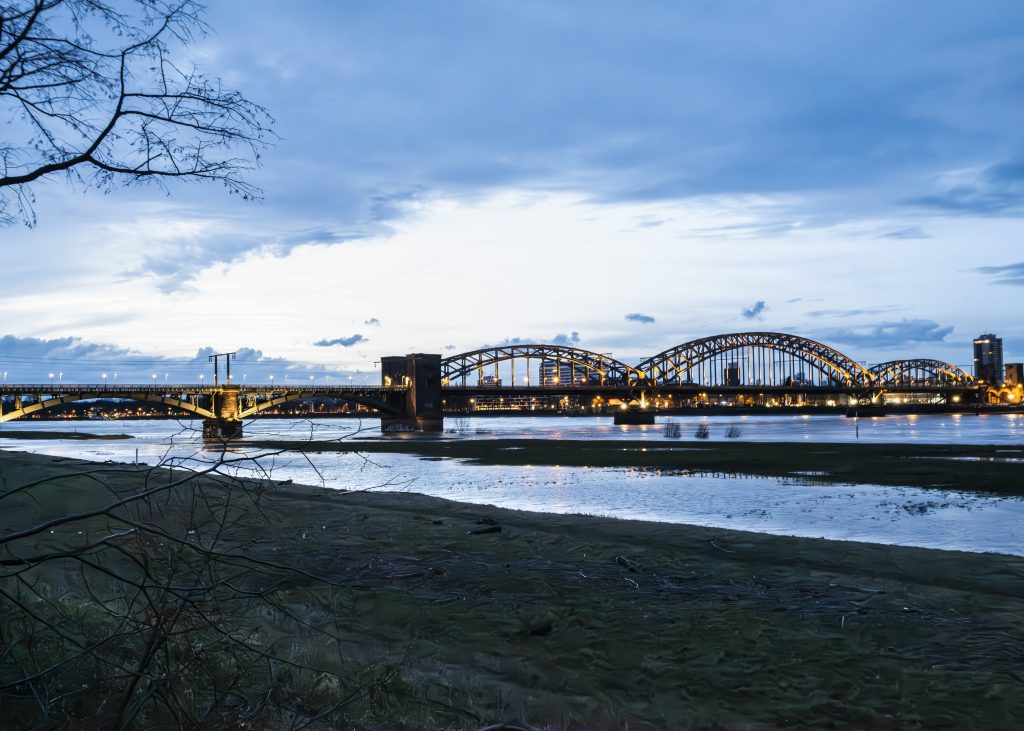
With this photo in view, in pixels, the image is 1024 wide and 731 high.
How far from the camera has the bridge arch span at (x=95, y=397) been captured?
265ft

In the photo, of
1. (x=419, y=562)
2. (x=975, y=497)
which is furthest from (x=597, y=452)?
(x=419, y=562)

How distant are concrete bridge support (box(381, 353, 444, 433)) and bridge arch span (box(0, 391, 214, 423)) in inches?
1108

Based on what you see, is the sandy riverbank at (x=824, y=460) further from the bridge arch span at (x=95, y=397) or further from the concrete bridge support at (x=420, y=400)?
the concrete bridge support at (x=420, y=400)

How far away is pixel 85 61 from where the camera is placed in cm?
493

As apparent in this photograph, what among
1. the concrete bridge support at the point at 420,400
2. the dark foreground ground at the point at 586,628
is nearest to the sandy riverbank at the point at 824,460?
the dark foreground ground at the point at 586,628

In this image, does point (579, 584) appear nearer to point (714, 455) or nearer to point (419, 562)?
point (419, 562)

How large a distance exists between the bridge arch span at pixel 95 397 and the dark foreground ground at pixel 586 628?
74264mm

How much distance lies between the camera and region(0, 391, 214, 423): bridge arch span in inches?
3179

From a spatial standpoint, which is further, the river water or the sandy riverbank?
the sandy riverbank

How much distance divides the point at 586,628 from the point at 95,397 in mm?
90200

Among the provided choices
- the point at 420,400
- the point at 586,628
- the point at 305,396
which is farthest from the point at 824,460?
the point at 420,400

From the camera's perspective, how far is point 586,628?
335 inches

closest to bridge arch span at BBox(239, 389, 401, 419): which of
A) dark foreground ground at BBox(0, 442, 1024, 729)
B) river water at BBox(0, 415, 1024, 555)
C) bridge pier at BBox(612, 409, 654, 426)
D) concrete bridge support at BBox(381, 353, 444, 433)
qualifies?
concrete bridge support at BBox(381, 353, 444, 433)

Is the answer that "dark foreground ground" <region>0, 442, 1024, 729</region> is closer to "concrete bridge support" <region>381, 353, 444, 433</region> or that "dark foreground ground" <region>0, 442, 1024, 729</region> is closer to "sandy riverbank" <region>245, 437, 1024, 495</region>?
"sandy riverbank" <region>245, 437, 1024, 495</region>
